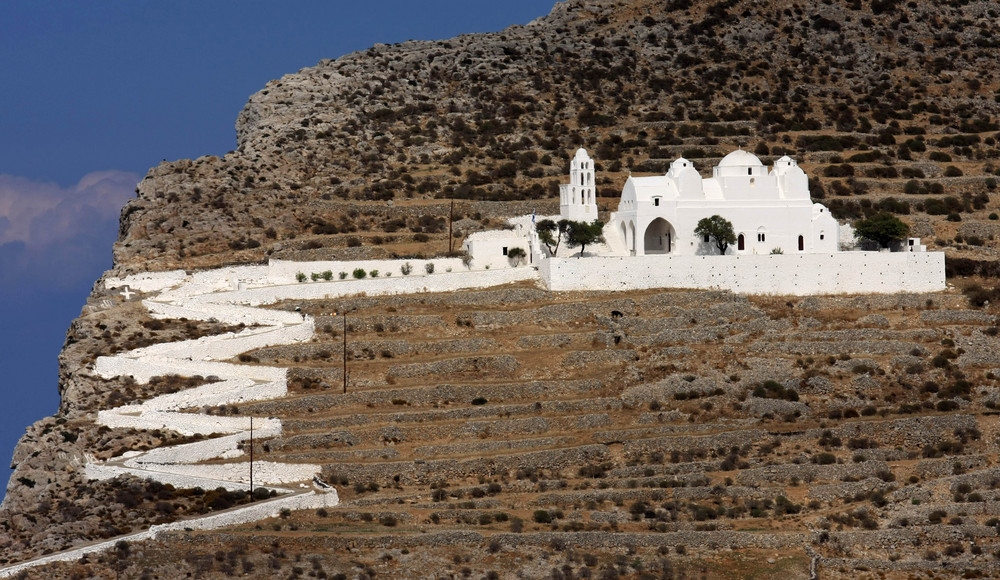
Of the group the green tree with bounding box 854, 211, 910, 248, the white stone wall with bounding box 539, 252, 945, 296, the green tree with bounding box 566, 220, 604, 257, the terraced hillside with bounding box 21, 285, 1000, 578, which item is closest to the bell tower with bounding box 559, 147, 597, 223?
the green tree with bounding box 566, 220, 604, 257

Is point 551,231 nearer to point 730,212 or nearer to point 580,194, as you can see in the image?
point 580,194

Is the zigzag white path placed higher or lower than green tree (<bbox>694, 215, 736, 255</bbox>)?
lower

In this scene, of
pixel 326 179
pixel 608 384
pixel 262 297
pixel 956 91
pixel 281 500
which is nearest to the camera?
pixel 281 500

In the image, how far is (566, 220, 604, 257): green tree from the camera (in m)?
72.9

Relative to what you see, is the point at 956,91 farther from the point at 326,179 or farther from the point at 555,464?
the point at 555,464

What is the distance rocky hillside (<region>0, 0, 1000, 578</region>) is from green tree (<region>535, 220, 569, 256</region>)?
4.60m

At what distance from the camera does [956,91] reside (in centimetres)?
10344

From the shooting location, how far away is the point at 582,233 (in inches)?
2872

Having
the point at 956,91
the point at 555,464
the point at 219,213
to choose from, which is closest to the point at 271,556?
the point at 555,464

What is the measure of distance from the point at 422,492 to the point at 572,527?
5989 millimetres

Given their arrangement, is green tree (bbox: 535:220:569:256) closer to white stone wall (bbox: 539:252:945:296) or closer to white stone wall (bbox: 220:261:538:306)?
white stone wall (bbox: 220:261:538:306)

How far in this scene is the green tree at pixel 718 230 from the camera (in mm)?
72188

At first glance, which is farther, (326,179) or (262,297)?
(326,179)

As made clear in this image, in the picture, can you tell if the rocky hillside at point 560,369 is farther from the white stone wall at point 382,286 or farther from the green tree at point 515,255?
the green tree at point 515,255
